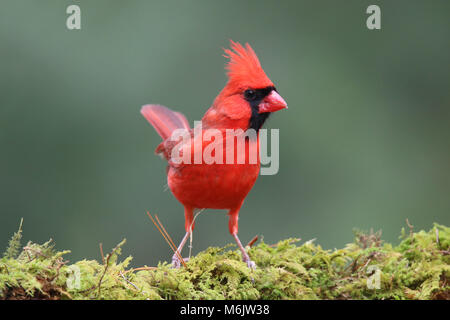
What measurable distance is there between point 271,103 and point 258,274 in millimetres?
941

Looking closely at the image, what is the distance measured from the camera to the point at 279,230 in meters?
4.48

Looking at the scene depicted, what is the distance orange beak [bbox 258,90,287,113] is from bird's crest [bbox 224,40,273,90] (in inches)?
2.3

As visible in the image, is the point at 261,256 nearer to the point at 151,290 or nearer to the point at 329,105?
the point at 151,290

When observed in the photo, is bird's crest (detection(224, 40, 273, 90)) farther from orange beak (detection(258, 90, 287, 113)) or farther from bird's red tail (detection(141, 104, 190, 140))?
bird's red tail (detection(141, 104, 190, 140))

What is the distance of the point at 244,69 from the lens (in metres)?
2.54

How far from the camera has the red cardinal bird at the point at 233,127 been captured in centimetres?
248

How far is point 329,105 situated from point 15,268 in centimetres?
369

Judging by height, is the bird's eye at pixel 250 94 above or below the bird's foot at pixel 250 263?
above

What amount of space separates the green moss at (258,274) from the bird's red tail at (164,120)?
125 centimetres

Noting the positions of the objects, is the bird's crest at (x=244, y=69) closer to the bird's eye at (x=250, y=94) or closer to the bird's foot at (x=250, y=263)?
the bird's eye at (x=250, y=94)

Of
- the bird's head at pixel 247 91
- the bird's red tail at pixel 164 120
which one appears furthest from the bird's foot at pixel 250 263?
the bird's red tail at pixel 164 120

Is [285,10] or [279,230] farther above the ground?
[285,10]

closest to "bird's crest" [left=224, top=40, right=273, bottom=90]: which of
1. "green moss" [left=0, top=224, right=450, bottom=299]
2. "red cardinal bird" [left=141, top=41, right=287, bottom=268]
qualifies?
"red cardinal bird" [left=141, top=41, right=287, bottom=268]
